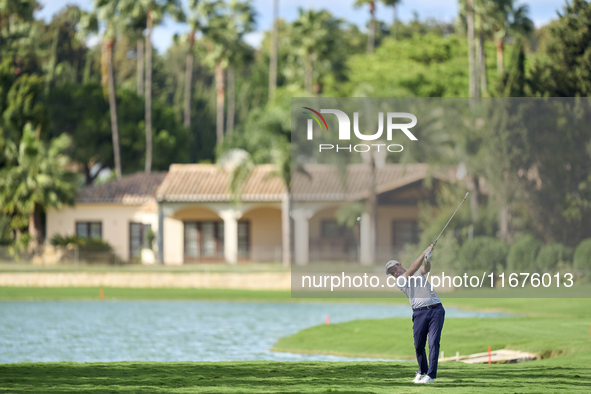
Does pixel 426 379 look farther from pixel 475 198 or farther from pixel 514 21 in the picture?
pixel 514 21

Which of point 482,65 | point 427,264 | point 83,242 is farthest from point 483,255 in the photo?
point 482,65

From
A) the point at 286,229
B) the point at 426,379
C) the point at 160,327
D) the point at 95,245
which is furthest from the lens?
the point at 95,245

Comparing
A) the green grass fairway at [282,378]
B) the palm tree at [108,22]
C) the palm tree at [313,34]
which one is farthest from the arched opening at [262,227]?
the green grass fairway at [282,378]

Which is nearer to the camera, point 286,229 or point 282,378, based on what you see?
point 282,378

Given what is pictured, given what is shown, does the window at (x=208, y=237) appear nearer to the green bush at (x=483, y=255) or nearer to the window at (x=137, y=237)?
the window at (x=137, y=237)

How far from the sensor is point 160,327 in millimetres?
26938

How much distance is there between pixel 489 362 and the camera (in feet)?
57.2

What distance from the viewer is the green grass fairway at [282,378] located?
1182 centimetres

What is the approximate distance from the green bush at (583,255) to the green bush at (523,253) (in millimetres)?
1070

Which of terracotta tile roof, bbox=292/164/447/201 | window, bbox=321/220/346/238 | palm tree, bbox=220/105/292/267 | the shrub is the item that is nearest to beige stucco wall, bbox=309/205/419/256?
window, bbox=321/220/346/238

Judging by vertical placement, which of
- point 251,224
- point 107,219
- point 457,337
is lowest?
point 457,337

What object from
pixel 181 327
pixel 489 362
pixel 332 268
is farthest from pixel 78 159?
pixel 489 362

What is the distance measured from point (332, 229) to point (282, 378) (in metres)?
9.75

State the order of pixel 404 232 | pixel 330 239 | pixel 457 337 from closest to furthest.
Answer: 1. pixel 457 337
2. pixel 404 232
3. pixel 330 239
